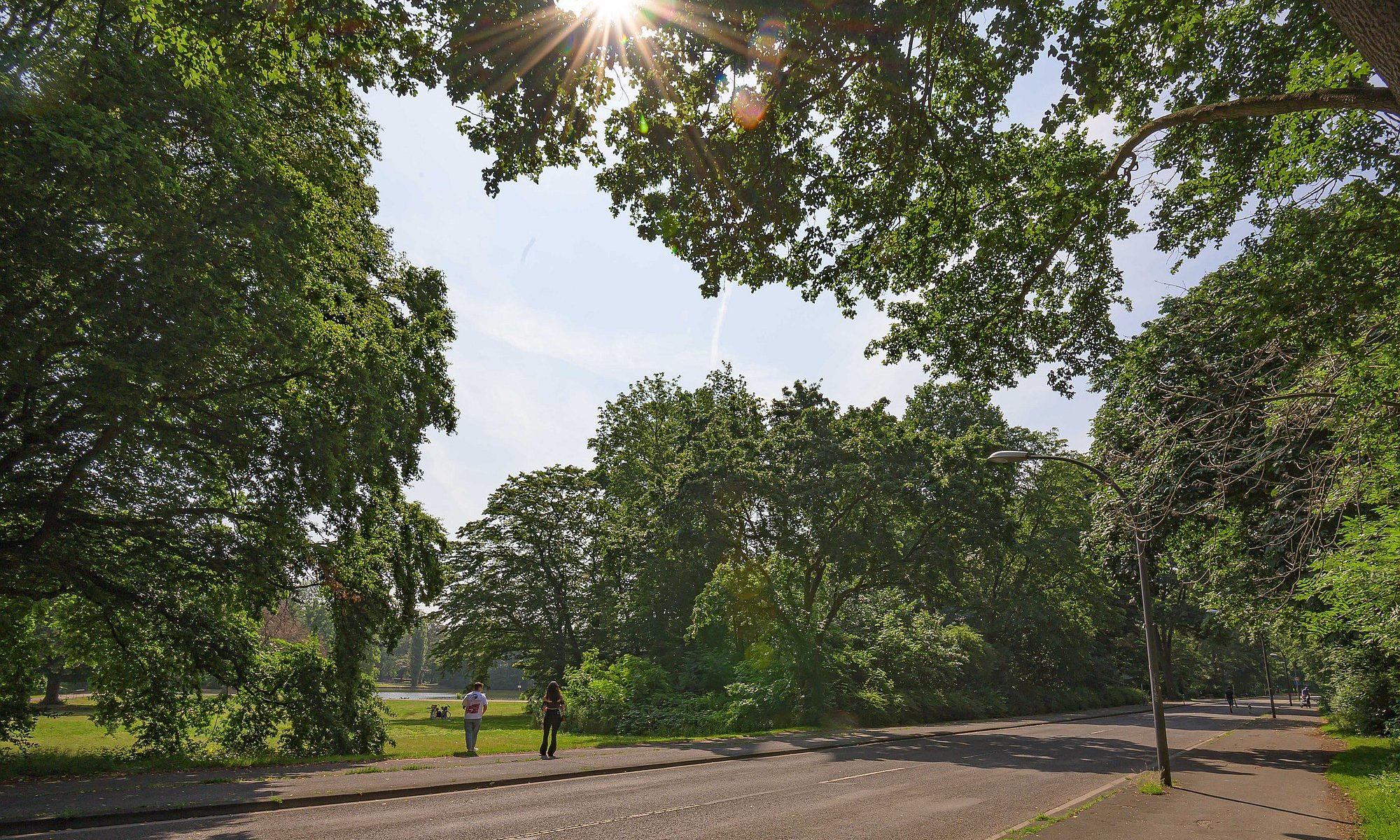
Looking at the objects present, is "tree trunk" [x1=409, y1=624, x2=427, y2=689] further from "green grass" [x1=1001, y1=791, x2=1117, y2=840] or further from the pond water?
"green grass" [x1=1001, y1=791, x2=1117, y2=840]

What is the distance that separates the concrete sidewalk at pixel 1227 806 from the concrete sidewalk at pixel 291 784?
29.3 ft

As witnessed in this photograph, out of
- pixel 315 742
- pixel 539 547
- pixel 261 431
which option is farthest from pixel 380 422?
pixel 539 547

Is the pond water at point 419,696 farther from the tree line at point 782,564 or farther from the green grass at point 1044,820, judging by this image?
the green grass at point 1044,820

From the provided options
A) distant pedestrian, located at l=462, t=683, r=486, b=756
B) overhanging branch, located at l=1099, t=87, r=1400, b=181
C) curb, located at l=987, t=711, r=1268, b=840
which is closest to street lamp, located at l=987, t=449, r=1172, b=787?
curb, located at l=987, t=711, r=1268, b=840

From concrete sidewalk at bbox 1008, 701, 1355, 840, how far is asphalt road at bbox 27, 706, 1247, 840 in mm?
922

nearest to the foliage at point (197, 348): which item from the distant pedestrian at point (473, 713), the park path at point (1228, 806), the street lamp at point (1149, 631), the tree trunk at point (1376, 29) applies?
the distant pedestrian at point (473, 713)

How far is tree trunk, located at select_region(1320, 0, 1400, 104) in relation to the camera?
554 cm

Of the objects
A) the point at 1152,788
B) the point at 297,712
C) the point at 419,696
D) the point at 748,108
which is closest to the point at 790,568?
the point at 1152,788

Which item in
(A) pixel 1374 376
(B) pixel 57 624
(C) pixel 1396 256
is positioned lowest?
(B) pixel 57 624

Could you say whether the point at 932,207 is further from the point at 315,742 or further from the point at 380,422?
the point at 315,742

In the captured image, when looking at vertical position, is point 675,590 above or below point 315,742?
above

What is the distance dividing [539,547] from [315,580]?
26.8 m

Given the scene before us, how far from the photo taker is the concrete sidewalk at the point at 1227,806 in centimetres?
973

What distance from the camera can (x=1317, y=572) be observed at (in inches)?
597
